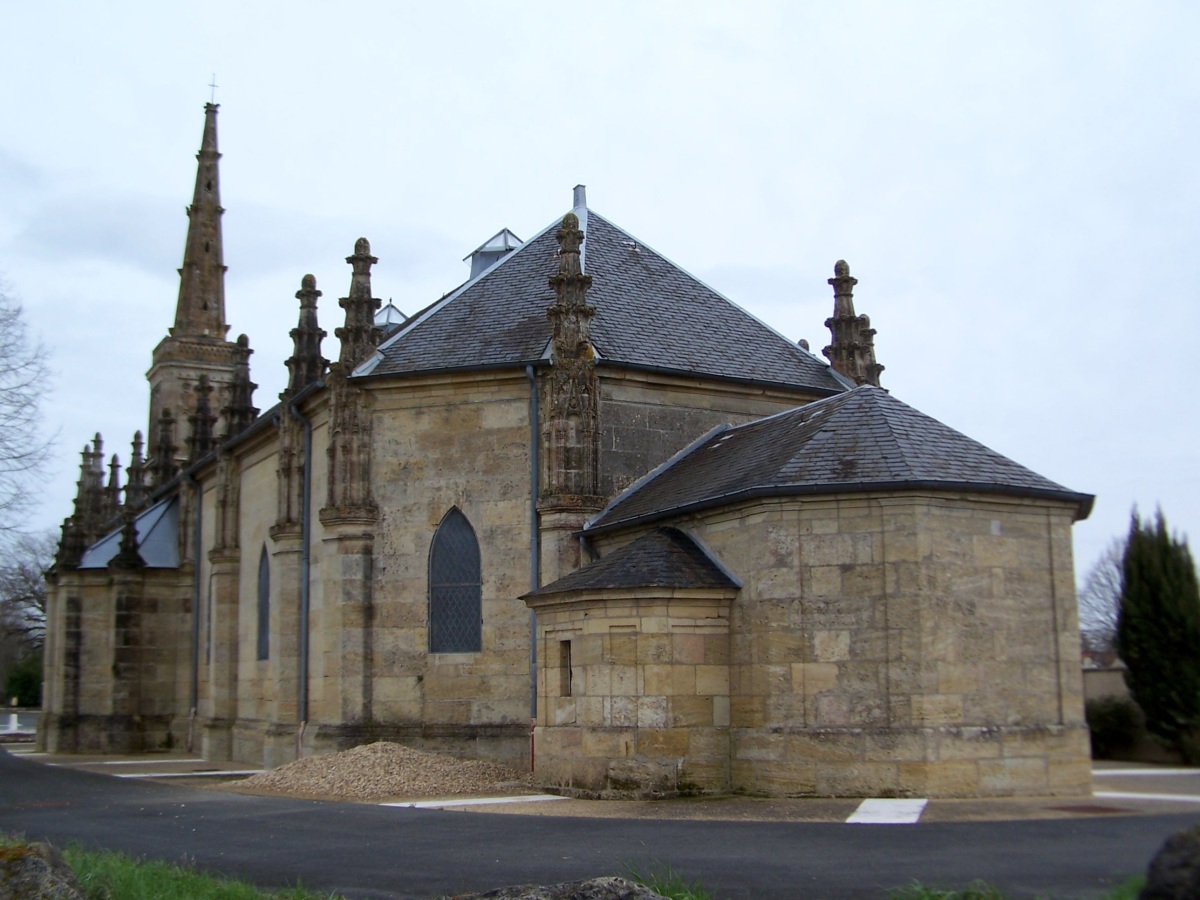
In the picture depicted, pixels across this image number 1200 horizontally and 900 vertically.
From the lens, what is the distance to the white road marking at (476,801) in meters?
16.8

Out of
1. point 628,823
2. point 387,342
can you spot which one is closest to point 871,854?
point 628,823

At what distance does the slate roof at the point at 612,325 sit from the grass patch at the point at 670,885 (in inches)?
530

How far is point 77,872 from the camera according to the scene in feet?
30.3

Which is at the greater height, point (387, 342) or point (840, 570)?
point (387, 342)

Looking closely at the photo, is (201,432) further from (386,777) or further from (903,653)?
(903,653)

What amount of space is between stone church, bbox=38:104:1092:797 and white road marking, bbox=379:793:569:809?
1.26 ft

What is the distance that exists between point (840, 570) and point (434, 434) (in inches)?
333

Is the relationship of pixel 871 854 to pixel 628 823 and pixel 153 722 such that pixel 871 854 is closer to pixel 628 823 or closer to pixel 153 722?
pixel 628 823

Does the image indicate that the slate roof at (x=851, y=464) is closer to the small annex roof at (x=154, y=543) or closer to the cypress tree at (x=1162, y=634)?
the cypress tree at (x=1162, y=634)

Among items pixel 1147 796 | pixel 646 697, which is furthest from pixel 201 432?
pixel 1147 796

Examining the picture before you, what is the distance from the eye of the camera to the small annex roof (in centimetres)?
3734

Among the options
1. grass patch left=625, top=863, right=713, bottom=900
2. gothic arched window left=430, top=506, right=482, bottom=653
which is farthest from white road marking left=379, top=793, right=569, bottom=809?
grass patch left=625, top=863, right=713, bottom=900

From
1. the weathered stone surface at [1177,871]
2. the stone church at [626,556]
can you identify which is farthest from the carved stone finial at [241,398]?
the weathered stone surface at [1177,871]

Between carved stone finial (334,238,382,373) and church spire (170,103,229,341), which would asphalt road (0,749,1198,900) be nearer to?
carved stone finial (334,238,382,373)
